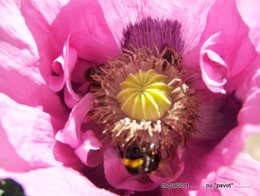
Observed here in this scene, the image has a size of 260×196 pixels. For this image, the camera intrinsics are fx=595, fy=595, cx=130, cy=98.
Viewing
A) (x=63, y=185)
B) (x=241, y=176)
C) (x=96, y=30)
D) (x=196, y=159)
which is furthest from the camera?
(x=96, y=30)

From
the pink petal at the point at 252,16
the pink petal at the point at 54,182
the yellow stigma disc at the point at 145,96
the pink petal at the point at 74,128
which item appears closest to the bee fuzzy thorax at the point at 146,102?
the yellow stigma disc at the point at 145,96

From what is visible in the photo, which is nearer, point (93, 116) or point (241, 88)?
point (241, 88)

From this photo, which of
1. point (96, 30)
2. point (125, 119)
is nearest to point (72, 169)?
point (125, 119)

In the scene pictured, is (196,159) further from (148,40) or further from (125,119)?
(148,40)

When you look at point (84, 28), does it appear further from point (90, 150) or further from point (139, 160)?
point (139, 160)

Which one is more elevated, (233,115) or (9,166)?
(9,166)

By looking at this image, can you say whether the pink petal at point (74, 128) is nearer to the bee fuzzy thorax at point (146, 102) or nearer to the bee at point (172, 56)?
the bee fuzzy thorax at point (146, 102)

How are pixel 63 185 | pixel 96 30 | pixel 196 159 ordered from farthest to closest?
pixel 96 30
pixel 196 159
pixel 63 185
